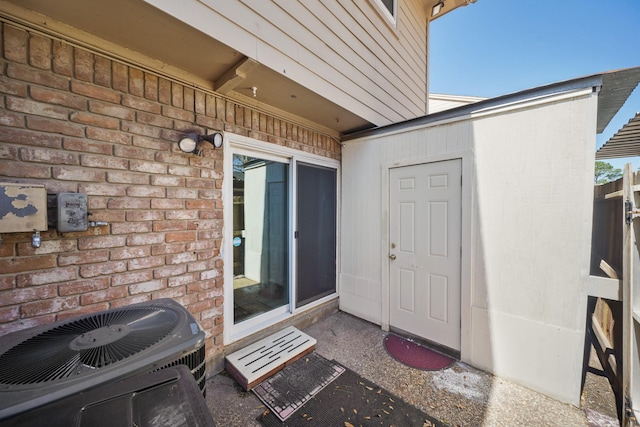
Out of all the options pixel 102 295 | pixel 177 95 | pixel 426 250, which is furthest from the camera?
pixel 426 250

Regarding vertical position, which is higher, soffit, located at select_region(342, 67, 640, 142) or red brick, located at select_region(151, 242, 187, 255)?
soffit, located at select_region(342, 67, 640, 142)

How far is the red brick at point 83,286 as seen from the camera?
1.58m

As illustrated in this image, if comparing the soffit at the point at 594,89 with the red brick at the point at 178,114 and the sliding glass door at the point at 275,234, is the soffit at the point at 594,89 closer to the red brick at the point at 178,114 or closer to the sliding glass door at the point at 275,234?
the sliding glass door at the point at 275,234

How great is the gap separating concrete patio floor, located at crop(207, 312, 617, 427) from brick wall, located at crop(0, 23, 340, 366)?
0.54 metres

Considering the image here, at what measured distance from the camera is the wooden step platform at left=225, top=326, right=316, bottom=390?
7.15ft

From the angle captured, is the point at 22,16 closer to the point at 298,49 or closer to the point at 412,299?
the point at 298,49

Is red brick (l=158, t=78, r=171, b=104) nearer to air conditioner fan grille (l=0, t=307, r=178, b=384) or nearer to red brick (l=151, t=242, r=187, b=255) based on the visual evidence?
red brick (l=151, t=242, r=187, b=255)

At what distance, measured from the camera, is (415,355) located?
266 cm

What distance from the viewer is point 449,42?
227 inches

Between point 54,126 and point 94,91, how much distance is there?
0.34m

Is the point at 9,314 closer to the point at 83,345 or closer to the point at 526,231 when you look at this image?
the point at 83,345

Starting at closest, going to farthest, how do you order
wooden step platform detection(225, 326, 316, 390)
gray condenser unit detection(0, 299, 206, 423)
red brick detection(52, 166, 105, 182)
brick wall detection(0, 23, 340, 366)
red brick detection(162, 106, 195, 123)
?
gray condenser unit detection(0, 299, 206, 423) < brick wall detection(0, 23, 340, 366) < red brick detection(52, 166, 105, 182) < red brick detection(162, 106, 195, 123) < wooden step platform detection(225, 326, 316, 390)

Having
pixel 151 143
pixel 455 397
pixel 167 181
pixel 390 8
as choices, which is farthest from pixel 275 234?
pixel 390 8

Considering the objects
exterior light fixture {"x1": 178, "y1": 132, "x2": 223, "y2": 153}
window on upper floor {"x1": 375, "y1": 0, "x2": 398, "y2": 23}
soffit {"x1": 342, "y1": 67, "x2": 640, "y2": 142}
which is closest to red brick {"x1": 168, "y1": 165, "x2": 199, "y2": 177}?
exterior light fixture {"x1": 178, "y1": 132, "x2": 223, "y2": 153}
